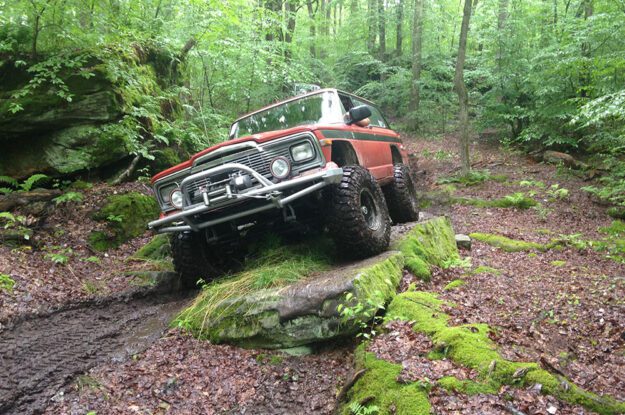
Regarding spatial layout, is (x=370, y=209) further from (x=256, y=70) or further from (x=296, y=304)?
(x=256, y=70)

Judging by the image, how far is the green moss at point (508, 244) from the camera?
681 cm

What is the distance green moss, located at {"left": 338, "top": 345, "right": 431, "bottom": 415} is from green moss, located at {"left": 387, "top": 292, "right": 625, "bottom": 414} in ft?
0.70

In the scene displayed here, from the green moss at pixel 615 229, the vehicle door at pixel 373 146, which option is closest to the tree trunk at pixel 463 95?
the green moss at pixel 615 229

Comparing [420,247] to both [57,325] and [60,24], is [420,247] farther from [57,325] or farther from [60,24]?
[60,24]

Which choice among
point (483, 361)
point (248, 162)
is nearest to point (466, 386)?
point (483, 361)

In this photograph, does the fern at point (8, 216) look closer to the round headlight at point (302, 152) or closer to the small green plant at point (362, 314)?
the round headlight at point (302, 152)

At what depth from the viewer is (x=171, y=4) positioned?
10.7 metres

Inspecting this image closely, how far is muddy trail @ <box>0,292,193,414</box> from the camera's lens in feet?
10.2

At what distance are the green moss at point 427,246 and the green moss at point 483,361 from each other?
113 cm

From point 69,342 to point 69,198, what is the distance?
3613 millimetres

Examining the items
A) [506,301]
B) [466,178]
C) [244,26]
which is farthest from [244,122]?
[466,178]

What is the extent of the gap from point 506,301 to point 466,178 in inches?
326

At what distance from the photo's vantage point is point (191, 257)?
5.03 meters

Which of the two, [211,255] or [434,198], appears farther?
[434,198]
